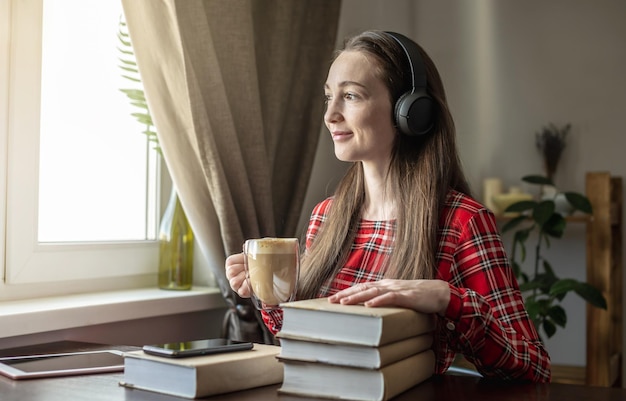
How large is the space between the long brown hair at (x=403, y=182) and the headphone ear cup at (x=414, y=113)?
0.05 meters

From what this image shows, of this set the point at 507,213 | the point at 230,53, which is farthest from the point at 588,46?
the point at 230,53

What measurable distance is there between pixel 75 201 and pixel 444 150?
0.93 m

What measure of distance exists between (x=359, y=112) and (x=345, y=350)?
0.66 meters

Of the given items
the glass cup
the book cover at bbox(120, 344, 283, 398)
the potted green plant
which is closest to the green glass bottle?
the glass cup

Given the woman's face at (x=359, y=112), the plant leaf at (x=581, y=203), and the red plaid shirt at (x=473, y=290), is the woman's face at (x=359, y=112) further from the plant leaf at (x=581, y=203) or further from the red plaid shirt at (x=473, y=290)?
the plant leaf at (x=581, y=203)

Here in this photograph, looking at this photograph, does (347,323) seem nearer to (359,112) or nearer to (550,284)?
(359,112)

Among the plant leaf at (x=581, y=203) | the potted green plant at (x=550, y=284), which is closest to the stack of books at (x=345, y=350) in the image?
the potted green plant at (x=550, y=284)

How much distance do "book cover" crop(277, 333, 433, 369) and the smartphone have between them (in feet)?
→ 0.36

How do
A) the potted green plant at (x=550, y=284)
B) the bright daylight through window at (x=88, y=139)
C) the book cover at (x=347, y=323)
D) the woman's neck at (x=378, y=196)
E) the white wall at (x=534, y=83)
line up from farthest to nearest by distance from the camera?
the white wall at (x=534, y=83) < the potted green plant at (x=550, y=284) < the bright daylight through window at (x=88, y=139) < the woman's neck at (x=378, y=196) < the book cover at (x=347, y=323)

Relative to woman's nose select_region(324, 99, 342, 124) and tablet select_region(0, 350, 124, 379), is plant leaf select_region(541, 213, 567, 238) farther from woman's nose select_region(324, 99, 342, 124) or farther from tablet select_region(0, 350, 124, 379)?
tablet select_region(0, 350, 124, 379)

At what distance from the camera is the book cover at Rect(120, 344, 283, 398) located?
1.03 meters

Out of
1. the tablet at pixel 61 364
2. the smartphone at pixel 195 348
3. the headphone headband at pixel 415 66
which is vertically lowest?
the tablet at pixel 61 364

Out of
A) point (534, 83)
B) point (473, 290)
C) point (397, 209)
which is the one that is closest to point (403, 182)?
point (397, 209)

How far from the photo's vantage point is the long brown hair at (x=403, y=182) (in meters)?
1.50
